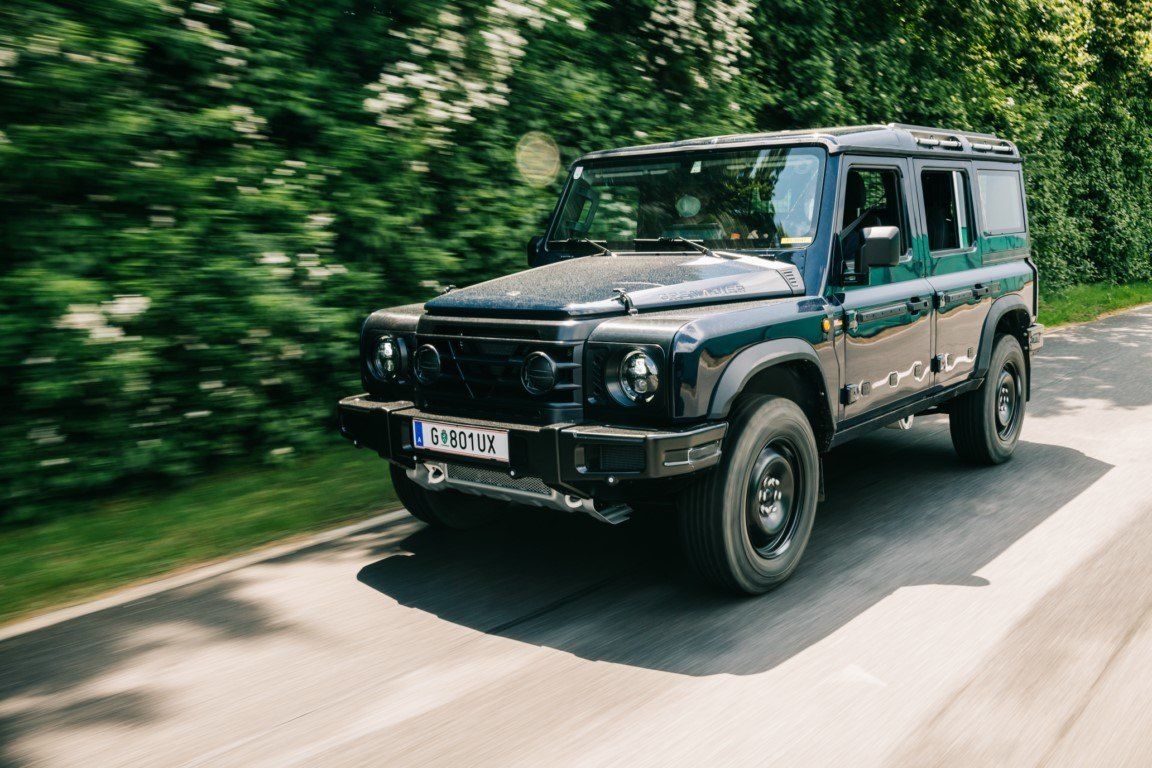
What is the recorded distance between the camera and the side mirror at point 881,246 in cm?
458

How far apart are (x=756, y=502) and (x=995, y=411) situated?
115 inches

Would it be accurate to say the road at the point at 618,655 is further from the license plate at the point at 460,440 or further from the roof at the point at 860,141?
the roof at the point at 860,141

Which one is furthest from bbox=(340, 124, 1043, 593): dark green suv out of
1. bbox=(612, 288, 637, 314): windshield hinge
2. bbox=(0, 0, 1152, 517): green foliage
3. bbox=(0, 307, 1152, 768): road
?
bbox=(0, 0, 1152, 517): green foliage

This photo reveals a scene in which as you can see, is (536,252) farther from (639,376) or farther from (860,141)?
(639,376)

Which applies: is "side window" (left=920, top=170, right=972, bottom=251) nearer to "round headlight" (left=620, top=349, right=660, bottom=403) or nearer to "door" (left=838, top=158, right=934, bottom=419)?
"door" (left=838, top=158, right=934, bottom=419)

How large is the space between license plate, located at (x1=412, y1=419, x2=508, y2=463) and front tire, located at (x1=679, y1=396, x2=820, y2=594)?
0.78 metres

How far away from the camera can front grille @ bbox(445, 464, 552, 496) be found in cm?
406

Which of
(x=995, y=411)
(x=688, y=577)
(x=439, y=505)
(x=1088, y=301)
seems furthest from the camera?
(x=1088, y=301)

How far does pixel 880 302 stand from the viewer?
5051 millimetres

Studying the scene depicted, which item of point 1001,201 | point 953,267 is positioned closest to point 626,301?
point 953,267

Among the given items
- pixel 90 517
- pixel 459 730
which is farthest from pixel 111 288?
pixel 459 730

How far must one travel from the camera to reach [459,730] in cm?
316

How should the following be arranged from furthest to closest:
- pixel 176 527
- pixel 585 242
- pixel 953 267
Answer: pixel 953 267, pixel 585 242, pixel 176 527

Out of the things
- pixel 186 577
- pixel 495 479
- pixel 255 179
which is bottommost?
pixel 186 577
